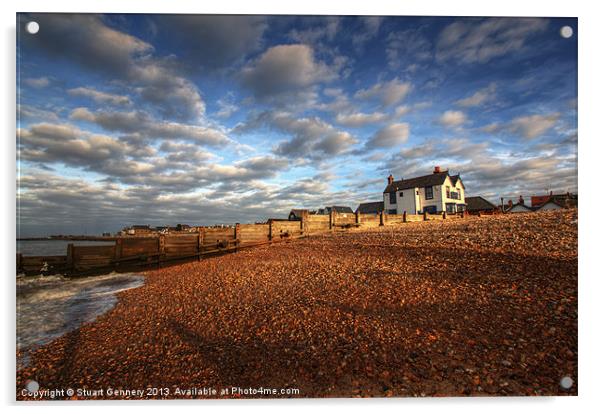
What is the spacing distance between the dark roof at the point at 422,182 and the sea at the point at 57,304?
93.6 ft

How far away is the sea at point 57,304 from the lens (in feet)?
14.1

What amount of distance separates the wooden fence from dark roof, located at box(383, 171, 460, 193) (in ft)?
63.5

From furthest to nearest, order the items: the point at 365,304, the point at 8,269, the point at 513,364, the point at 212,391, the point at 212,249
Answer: the point at 212,249
the point at 365,304
the point at 8,269
the point at 212,391
the point at 513,364

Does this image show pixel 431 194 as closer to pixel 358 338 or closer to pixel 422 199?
pixel 422 199

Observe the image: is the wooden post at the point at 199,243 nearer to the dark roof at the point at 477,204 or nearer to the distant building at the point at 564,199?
the distant building at the point at 564,199

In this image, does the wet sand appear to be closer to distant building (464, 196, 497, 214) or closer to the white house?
the white house

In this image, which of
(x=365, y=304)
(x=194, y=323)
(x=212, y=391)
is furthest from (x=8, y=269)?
(x=365, y=304)

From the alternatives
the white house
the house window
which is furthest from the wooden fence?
the house window

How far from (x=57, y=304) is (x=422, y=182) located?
3108 centimetres

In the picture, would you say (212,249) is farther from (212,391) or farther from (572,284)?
(572,284)

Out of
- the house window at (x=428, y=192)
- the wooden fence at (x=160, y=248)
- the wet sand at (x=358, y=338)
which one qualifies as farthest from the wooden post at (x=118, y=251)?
the house window at (x=428, y=192)

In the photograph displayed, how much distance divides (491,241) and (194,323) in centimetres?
804

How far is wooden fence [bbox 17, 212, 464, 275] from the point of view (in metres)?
10.9

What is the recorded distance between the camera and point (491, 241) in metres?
7.48
